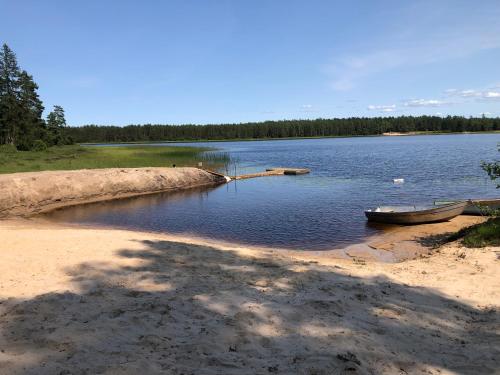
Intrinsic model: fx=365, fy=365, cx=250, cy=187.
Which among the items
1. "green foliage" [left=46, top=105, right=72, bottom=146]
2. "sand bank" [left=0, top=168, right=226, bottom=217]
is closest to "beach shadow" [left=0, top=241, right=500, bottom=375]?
"sand bank" [left=0, top=168, right=226, bottom=217]

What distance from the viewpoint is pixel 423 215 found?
2173 centimetres

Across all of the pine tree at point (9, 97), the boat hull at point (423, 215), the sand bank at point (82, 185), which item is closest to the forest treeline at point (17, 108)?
the pine tree at point (9, 97)

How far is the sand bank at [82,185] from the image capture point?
1071 inches

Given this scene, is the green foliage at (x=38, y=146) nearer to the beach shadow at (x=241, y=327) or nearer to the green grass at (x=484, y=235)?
the beach shadow at (x=241, y=327)

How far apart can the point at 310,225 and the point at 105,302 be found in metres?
16.6

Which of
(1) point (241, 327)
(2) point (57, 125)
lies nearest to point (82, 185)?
(1) point (241, 327)

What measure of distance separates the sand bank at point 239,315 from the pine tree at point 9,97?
6653cm

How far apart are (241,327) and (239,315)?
0.52 meters

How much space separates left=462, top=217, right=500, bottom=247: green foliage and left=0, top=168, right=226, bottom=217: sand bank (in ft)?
92.2

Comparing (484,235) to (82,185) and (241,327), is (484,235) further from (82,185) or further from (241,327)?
(82,185)

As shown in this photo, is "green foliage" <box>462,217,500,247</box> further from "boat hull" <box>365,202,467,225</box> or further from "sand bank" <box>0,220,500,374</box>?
"boat hull" <box>365,202,467,225</box>

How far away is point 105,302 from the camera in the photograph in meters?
7.81

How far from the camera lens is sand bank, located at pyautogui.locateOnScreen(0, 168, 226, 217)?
2720 cm

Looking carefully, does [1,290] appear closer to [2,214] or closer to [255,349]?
[255,349]
